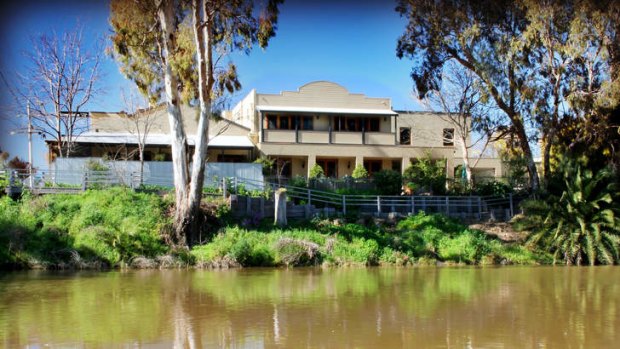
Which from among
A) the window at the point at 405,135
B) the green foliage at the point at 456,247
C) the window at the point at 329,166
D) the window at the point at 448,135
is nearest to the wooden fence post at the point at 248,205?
the green foliage at the point at 456,247

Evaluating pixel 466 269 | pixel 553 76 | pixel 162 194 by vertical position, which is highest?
pixel 553 76

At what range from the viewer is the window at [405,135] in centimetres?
4275

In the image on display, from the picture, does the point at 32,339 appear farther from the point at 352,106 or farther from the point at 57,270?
the point at 352,106

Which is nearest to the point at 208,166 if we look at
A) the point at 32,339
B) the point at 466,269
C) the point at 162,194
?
the point at 162,194

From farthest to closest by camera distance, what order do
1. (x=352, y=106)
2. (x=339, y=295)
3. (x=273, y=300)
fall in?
(x=352, y=106) < (x=339, y=295) < (x=273, y=300)

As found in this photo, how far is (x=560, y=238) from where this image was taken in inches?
947

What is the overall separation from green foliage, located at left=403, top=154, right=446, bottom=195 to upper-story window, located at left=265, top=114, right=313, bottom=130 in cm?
756

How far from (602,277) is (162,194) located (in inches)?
643

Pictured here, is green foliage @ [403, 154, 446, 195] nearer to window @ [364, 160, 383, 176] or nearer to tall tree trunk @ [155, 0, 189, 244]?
window @ [364, 160, 383, 176]

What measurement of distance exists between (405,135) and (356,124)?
4.35 metres

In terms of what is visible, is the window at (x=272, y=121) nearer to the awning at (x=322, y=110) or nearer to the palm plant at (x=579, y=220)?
the awning at (x=322, y=110)

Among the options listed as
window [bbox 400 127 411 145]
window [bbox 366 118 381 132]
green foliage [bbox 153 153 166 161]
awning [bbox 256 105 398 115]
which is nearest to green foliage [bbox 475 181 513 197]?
awning [bbox 256 105 398 115]

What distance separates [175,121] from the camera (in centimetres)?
2347

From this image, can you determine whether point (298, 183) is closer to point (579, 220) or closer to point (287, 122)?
point (287, 122)
